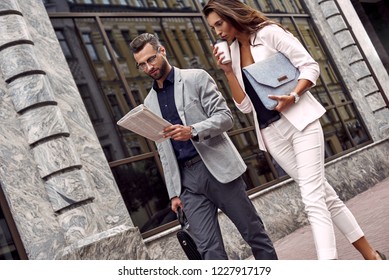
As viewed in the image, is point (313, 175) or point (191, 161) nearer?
point (313, 175)

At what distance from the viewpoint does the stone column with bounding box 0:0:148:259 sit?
613 cm

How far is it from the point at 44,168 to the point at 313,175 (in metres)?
3.43

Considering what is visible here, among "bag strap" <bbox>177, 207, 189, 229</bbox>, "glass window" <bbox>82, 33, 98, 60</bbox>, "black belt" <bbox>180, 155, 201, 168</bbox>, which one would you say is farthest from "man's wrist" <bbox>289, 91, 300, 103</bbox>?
"glass window" <bbox>82, 33, 98, 60</bbox>

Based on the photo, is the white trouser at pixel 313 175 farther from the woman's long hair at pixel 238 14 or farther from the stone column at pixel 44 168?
the stone column at pixel 44 168

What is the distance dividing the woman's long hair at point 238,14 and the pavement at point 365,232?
6.18 feet

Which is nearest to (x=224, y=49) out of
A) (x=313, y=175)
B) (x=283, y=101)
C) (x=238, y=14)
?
(x=238, y=14)

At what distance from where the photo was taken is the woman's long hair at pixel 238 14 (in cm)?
373

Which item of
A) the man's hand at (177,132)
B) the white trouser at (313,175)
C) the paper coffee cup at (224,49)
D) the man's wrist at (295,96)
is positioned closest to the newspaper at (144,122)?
the man's hand at (177,132)

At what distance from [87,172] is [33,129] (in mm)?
785

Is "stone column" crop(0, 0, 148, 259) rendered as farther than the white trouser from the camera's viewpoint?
Yes

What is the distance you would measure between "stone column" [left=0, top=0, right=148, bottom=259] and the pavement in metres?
1.80

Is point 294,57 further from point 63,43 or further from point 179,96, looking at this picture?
point 63,43

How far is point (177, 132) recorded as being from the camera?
3.77 m

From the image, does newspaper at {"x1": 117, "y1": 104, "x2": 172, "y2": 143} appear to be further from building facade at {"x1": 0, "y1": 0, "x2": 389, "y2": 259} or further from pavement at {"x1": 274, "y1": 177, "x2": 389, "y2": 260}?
building facade at {"x1": 0, "y1": 0, "x2": 389, "y2": 259}
